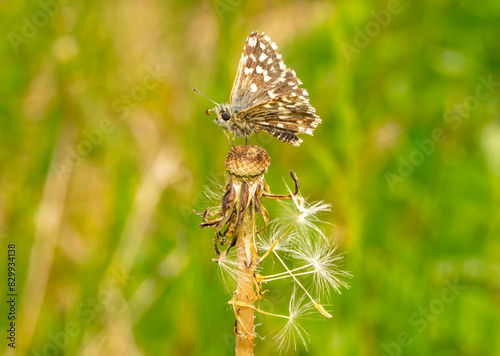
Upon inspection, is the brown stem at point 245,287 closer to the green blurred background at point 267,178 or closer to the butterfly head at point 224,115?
the butterfly head at point 224,115

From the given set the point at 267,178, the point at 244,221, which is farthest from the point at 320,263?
the point at 267,178

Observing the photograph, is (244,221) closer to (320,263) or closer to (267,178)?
(320,263)

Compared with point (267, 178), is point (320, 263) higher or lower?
lower

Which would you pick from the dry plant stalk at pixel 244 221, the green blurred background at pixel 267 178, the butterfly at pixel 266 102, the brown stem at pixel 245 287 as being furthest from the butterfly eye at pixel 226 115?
the green blurred background at pixel 267 178

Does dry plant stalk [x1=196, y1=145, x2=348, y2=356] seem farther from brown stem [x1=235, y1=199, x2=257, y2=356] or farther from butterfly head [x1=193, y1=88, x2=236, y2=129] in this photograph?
butterfly head [x1=193, y1=88, x2=236, y2=129]

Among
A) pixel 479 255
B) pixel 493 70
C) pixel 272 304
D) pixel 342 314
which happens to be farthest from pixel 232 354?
pixel 493 70

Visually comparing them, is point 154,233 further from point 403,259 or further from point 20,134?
point 403,259
